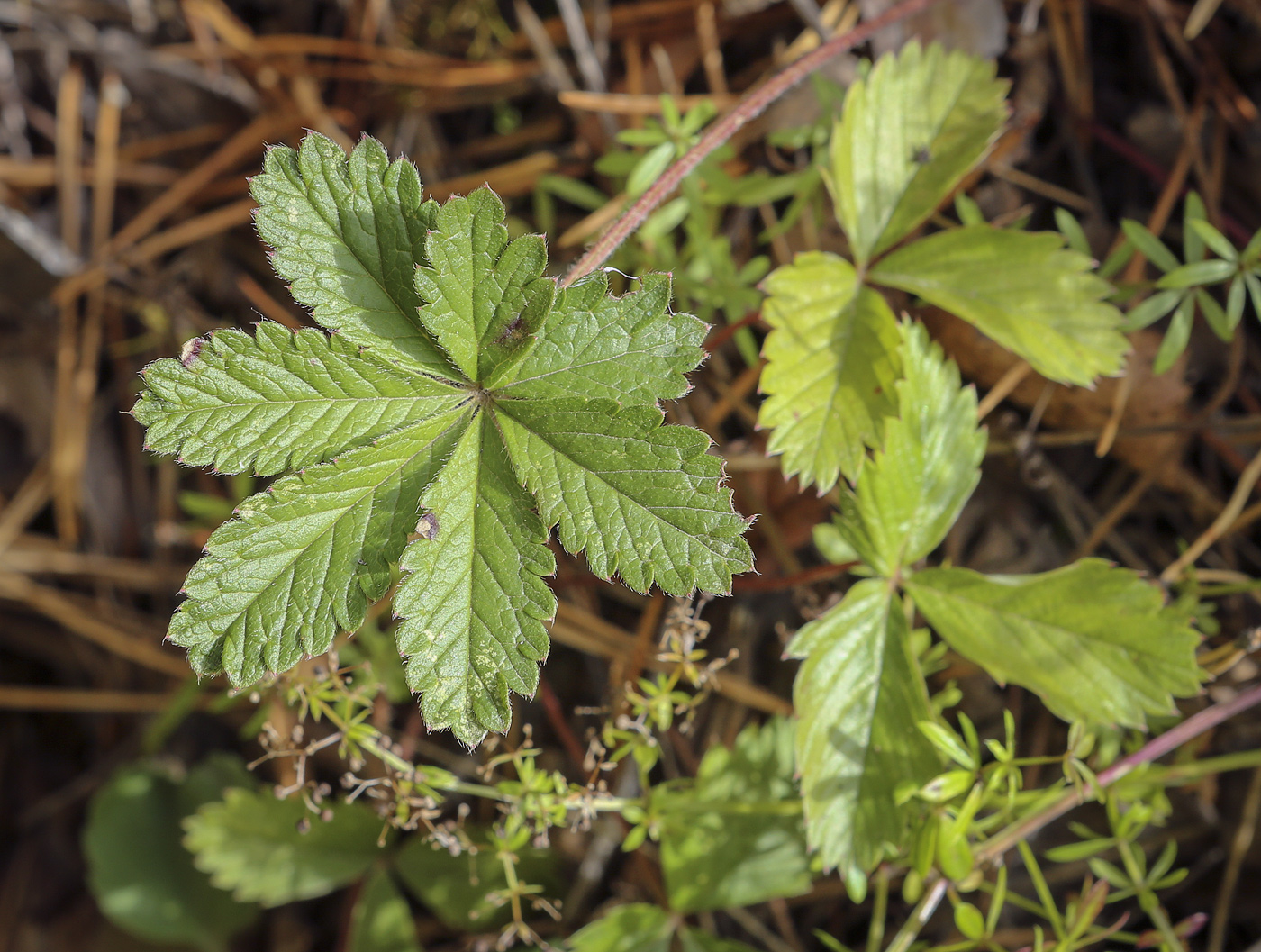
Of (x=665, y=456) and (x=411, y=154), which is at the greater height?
(x=411, y=154)

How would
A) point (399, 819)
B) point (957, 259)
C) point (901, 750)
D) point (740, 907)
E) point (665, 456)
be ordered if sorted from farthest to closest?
1. point (740, 907)
2. point (957, 259)
3. point (901, 750)
4. point (399, 819)
5. point (665, 456)

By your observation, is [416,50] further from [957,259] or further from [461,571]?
[461,571]

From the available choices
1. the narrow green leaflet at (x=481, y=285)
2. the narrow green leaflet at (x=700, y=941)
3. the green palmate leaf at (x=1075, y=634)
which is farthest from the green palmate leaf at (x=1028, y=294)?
the narrow green leaflet at (x=700, y=941)

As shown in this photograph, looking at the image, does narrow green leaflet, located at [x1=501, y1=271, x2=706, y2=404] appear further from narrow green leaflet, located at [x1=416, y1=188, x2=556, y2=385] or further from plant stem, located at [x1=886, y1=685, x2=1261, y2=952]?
plant stem, located at [x1=886, y1=685, x2=1261, y2=952]

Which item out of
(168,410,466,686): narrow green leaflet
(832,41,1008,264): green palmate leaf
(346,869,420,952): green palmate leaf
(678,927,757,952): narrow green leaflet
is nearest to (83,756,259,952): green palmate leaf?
(346,869,420,952): green palmate leaf

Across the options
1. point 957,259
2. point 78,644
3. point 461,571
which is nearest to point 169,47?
point 78,644

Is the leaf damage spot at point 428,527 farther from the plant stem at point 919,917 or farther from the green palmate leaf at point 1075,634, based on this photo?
the plant stem at point 919,917

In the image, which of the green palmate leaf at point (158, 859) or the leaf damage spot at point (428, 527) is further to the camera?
the green palmate leaf at point (158, 859)

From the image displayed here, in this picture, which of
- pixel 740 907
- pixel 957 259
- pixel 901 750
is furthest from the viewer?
pixel 740 907

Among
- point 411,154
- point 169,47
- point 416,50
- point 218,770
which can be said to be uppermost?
point 169,47
